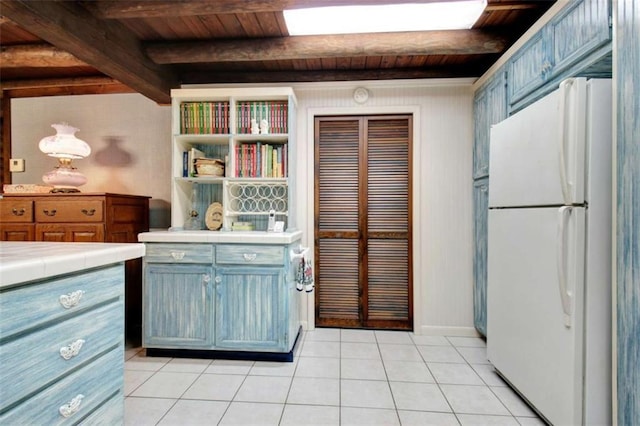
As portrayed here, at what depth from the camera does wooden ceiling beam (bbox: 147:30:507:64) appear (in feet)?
7.64

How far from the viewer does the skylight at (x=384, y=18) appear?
6.78 feet

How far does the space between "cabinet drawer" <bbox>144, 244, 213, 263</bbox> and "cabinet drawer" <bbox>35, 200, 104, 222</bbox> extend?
61 cm

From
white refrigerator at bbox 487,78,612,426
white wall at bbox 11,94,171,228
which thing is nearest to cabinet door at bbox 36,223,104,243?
white wall at bbox 11,94,171,228

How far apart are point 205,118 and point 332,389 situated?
93.2 inches

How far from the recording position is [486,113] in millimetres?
2557

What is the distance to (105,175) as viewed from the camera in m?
3.23

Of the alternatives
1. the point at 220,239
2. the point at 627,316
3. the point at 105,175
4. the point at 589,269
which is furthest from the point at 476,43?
the point at 105,175

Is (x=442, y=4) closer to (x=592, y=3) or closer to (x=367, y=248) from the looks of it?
(x=592, y=3)

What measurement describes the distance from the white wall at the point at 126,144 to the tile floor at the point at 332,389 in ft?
5.38

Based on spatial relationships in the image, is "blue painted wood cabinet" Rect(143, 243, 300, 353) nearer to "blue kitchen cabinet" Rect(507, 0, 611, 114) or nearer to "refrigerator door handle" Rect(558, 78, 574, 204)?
"refrigerator door handle" Rect(558, 78, 574, 204)

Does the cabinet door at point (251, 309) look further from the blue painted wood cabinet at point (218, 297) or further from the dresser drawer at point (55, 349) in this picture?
the dresser drawer at point (55, 349)

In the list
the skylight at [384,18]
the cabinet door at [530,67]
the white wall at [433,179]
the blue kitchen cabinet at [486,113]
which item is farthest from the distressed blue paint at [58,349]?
the blue kitchen cabinet at [486,113]

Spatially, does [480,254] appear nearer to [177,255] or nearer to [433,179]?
[433,179]

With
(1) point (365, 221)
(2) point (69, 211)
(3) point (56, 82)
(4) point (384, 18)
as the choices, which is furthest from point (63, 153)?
(4) point (384, 18)
